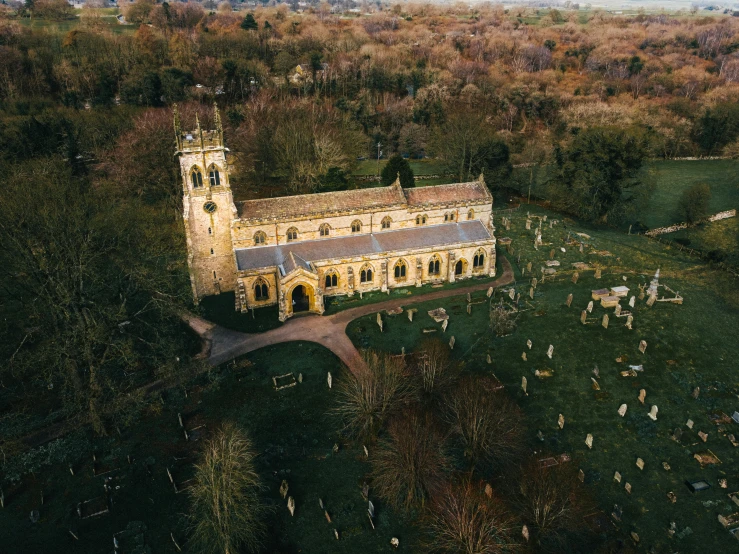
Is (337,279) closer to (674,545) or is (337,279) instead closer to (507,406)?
(507,406)

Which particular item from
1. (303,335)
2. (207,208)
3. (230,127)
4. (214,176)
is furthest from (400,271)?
(230,127)

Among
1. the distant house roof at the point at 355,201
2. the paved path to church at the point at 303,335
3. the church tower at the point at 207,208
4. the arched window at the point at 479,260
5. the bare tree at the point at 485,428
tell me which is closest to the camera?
the bare tree at the point at 485,428

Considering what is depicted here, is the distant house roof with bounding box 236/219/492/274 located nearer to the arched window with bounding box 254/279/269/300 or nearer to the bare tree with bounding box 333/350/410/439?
the arched window with bounding box 254/279/269/300

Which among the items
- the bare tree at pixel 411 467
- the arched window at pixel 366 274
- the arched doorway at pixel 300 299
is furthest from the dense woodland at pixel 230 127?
the bare tree at pixel 411 467

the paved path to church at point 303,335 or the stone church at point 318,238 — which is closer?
the paved path to church at point 303,335

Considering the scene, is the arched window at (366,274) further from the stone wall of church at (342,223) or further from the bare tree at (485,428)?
the bare tree at (485,428)

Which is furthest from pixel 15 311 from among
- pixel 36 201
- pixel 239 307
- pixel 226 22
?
pixel 226 22
